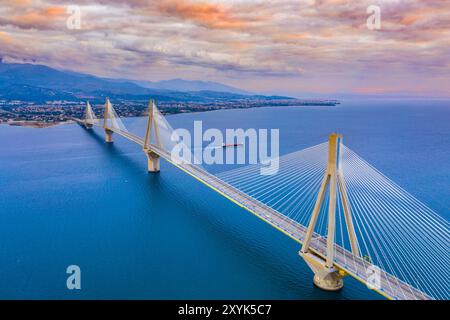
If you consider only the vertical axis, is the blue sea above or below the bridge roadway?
below

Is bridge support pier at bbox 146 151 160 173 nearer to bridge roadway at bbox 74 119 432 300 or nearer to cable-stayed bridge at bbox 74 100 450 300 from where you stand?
cable-stayed bridge at bbox 74 100 450 300

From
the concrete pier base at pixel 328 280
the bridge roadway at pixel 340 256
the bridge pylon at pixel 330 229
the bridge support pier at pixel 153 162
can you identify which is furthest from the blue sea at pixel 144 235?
the bridge roadway at pixel 340 256

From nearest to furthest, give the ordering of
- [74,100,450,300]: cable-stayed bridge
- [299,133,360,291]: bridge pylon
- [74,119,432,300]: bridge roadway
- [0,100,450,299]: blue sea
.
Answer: [74,119,432,300]: bridge roadway
[299,133,360,291]: bridge pylon
[74,100,450,300]: cable-stayed bridge
[0,100,450,299]: blue sea

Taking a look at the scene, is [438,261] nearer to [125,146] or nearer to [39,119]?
[125,146]

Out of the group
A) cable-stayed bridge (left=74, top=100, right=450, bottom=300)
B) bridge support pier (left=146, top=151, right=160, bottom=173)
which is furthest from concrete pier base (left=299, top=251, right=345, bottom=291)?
bridge support pier (left=146, top=151, right=160, bottom=173)

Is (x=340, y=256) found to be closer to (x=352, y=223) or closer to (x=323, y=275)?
(x=323, y=275)

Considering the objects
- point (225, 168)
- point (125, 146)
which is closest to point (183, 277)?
point (225, 168)
